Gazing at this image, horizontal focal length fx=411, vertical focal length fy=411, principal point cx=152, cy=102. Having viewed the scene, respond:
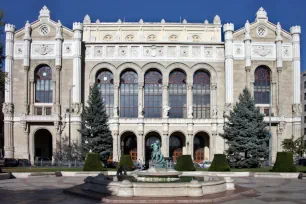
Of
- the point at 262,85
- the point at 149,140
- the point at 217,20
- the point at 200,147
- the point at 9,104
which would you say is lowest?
the point at 200,147

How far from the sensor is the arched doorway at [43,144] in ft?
210

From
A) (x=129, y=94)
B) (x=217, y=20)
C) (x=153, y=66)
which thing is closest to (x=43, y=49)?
(x=129, y=94)

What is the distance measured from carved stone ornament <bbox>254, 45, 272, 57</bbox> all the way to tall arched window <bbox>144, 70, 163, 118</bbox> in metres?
14.8

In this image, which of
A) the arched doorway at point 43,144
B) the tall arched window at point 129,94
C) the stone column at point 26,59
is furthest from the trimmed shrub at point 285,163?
the arched doorway at point 43,144

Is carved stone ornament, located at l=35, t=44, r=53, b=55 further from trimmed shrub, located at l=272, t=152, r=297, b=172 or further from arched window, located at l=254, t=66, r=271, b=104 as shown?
trimmed shrub, located at l=272, t=152, r=297, b=172

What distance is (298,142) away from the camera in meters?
54.4

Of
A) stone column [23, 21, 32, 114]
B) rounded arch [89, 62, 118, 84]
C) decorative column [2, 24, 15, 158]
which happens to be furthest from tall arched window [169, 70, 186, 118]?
decorative column [2, 24, 15, 158]

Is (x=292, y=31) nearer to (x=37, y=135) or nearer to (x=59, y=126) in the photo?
(x=59, y=126)

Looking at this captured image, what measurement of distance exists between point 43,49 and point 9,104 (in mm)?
9335

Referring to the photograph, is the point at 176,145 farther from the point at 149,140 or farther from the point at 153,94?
the point at 153,94

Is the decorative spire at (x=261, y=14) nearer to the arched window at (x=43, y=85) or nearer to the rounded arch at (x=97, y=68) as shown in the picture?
the rounded arch at (x=97, y=68)

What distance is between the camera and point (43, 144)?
213ft

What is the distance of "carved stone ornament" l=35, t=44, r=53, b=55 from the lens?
198 feet

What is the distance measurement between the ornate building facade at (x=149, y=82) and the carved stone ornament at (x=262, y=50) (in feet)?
0.49
